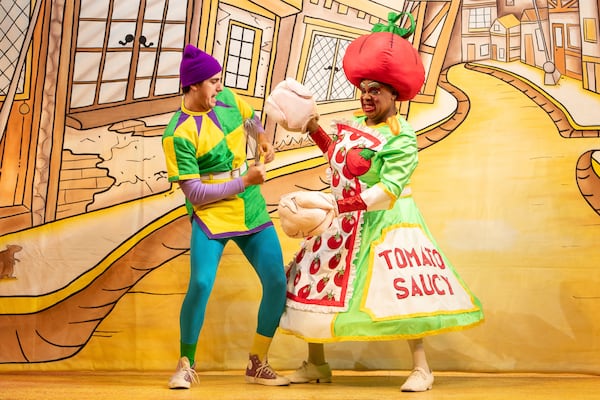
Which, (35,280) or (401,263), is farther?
(35,280)

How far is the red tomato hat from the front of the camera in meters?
3.62

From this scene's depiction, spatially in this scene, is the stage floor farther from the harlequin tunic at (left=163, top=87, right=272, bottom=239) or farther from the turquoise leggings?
the harlequin tunic at (left=163, top=87, right=272, bottom=239)

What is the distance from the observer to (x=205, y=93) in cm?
379

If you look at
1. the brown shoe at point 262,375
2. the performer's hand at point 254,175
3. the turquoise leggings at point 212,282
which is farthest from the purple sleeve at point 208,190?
the brown shoe at point 262,375

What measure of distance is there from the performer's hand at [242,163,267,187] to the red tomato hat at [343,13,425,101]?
538 mm

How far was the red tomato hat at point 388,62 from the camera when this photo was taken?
362 centimetres

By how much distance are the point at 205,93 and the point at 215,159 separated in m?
0.28

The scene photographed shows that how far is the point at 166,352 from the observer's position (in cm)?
449

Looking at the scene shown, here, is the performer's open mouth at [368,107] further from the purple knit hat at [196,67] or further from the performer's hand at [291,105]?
the purple knit hat at [196,67]

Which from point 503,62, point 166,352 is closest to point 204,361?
point 166,352

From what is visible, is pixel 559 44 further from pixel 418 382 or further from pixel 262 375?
pixel 262 375

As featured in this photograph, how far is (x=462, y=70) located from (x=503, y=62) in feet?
0.65

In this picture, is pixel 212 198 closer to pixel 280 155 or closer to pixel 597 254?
pixel 280 155

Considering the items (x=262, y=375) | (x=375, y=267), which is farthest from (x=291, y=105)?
(x=262, y=375)
